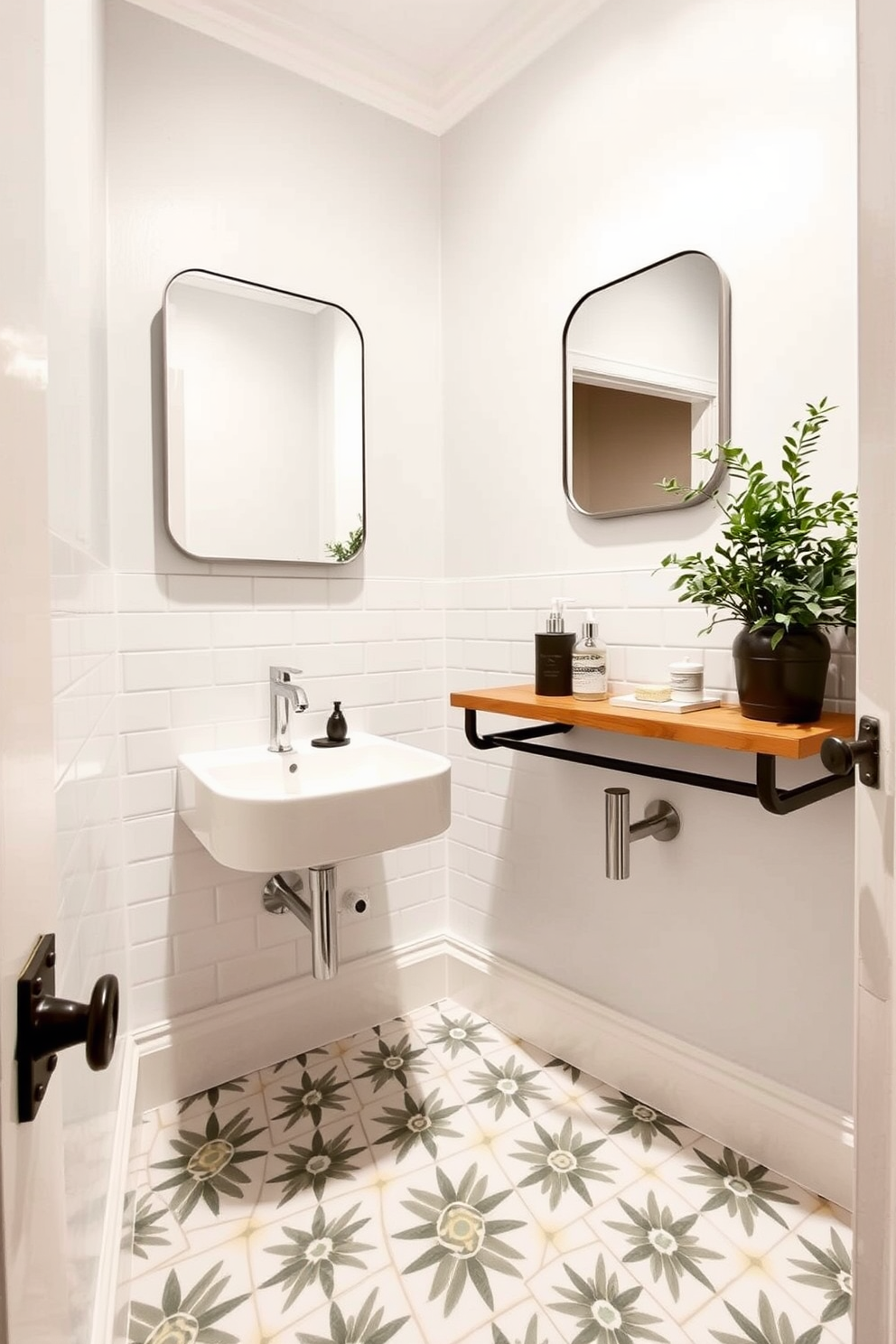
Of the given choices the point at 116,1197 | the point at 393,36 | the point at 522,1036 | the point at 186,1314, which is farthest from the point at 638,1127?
the point at 393,36

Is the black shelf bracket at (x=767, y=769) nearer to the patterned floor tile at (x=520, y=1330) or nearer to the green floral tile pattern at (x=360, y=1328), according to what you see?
the patterned floor tile at (x=520, y=1330)

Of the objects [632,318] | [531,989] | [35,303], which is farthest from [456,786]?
[35,303]

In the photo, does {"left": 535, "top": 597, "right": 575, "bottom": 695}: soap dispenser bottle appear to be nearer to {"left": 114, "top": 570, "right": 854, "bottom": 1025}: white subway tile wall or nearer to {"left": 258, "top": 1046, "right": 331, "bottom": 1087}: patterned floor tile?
{"left": 114, "top": 570, "right": 854, "bottom": 1025}: white subway tile wall

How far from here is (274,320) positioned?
1.79 m

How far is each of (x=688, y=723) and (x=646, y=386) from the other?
76cm

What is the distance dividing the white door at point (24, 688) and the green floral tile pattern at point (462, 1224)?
36.8 inches

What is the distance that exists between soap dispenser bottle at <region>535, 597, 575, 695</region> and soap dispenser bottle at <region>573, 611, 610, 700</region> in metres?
0.02

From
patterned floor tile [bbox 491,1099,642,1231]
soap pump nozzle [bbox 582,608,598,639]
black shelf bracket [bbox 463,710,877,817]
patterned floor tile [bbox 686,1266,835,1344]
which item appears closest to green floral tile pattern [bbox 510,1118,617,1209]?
patterned floor tile [bbox 491,1099,642,1231]

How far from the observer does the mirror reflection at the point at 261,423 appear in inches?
65.7

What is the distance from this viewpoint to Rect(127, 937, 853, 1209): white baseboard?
1.38 m

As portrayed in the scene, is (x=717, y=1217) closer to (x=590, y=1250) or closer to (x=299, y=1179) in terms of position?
(x=590, y=1250)

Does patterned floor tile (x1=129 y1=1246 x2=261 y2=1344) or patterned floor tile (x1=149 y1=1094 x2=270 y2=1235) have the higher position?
patterned floor tile (x1=149 y1=1094 x2=270 y2=1235)

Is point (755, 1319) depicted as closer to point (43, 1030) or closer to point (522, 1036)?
point (522, 1036)

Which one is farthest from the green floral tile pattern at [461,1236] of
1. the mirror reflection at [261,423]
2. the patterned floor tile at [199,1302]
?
the mirror reflection at [261,423]
